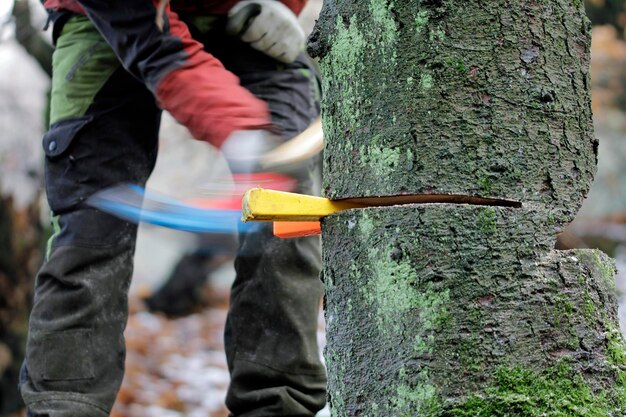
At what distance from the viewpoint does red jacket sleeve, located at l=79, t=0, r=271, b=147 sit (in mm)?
2031

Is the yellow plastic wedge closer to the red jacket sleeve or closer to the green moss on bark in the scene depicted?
the green moss on bark

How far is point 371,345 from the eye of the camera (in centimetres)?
143

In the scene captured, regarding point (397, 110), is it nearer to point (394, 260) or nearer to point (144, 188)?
point (394, 260)

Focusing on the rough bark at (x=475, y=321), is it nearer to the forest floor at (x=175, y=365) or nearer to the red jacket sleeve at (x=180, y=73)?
the red jacket sleeve at (x=180, y=73)

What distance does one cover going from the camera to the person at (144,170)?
2.13 m

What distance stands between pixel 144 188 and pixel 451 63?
1.23 metres

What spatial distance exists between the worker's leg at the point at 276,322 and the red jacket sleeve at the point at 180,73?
28 centimetres

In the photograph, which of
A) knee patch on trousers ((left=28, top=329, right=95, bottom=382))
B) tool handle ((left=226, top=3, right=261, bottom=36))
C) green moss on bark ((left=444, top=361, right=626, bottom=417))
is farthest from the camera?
tool handle ((left=226, top=3, right=261, bottom=36))

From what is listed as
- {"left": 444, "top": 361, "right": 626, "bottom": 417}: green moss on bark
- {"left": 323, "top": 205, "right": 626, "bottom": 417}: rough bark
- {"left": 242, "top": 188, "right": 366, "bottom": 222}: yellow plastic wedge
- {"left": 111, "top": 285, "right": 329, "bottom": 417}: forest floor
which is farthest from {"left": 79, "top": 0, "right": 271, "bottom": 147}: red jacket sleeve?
{"left": 111, "top": 285, "right": 329, "bottom": 417}: forest floor

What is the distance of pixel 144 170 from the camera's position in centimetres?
253

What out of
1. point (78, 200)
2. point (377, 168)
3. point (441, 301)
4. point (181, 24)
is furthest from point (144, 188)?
point (441, 301)

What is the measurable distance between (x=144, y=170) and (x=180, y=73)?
20.7 inches

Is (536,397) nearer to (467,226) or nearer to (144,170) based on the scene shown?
(467,226)

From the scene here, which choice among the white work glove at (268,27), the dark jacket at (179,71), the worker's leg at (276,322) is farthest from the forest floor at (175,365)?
the dark jacket at (179,71)
